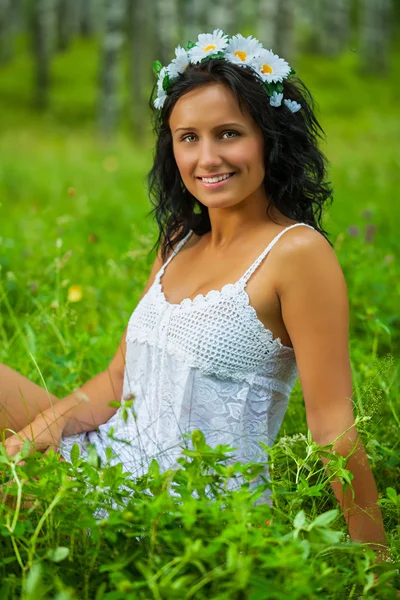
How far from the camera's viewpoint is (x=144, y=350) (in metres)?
2.33

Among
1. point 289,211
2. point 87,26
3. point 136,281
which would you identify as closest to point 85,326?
point 136,281

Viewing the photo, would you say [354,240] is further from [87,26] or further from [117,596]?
[87,26]

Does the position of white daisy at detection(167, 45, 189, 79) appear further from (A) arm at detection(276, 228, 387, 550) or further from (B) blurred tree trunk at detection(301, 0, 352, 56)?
(B) blurred tree trunk at detection(301, 0, 352, 56)

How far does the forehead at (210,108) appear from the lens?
218cm

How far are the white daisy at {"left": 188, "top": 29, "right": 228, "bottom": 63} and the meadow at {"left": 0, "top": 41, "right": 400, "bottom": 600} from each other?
934 mm

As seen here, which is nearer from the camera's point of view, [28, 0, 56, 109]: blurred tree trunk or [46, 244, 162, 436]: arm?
[46, 244, 162, 436]: arm

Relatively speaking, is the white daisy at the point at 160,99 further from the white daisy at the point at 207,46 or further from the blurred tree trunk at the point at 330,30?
the blurred tree trunk at the point at 330,30

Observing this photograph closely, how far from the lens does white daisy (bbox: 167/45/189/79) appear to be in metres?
2.31

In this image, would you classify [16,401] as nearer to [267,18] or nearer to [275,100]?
[275,100]

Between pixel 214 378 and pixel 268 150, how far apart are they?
628mm

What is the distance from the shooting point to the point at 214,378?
218cm

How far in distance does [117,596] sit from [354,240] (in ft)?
10.8

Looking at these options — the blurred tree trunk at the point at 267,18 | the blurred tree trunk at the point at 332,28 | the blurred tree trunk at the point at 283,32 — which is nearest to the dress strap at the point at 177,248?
the blurred tree trunk at the point at 283,32

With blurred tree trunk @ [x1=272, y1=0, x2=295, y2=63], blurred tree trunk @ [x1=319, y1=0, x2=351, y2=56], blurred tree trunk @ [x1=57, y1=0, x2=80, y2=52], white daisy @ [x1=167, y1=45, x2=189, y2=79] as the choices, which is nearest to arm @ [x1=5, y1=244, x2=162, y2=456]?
white daisy @ [x1=167, y1=45, x2=189, y2=79]
